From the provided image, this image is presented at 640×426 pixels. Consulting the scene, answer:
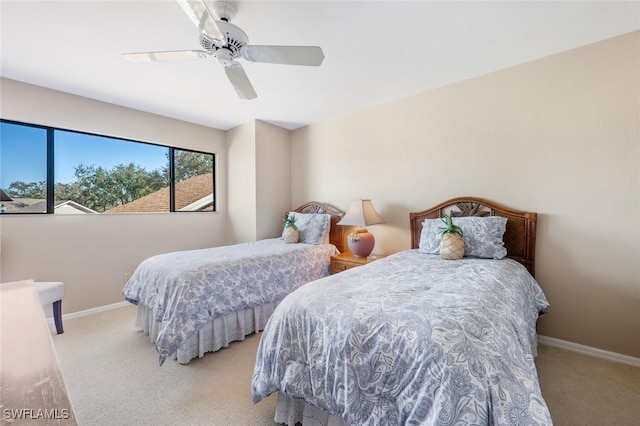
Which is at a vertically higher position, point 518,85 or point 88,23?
point 88,23

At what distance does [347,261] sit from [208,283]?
1.56 metres

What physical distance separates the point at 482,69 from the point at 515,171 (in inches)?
40.6

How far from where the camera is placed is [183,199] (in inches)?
163

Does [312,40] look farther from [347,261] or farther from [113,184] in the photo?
[113,184]

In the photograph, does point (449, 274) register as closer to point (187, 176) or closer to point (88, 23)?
point (88, 23)

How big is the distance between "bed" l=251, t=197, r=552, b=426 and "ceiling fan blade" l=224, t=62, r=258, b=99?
5.33ft

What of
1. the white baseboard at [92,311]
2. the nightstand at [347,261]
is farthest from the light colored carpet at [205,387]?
the nightstand at [347,261]

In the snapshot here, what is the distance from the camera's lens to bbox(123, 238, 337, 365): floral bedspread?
6.97 ft

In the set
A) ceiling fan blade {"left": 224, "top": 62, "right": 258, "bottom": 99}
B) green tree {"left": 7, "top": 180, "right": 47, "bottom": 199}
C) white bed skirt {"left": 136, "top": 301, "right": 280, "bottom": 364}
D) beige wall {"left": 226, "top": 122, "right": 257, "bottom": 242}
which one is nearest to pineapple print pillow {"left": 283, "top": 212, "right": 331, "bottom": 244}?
beige wall {"left": 226, "top": 122, "right": 257, "bottom": 242}

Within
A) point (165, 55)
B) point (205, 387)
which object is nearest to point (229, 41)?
point (165, 55)

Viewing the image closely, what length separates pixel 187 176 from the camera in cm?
420

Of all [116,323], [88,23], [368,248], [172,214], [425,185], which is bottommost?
[116,323]

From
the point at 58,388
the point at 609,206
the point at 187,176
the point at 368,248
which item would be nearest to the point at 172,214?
the point at 187,176

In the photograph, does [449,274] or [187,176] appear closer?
[449,274]
